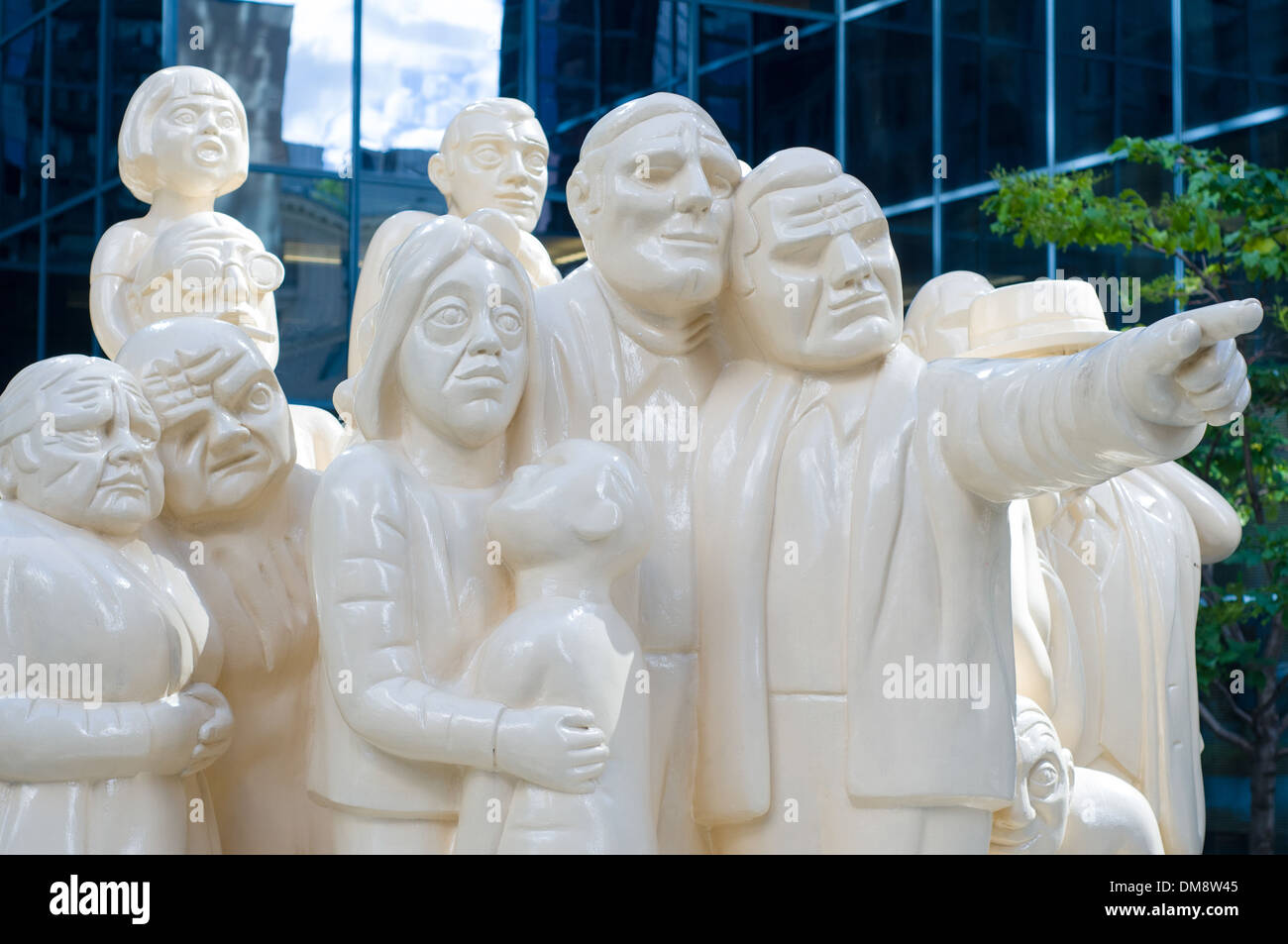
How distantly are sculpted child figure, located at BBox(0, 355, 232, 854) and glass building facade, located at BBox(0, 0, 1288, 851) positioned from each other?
8891 mm

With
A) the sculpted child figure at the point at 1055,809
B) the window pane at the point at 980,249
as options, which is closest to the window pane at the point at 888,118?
the window pane at the point at 980,249

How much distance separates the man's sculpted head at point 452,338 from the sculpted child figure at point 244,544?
0.26 meters

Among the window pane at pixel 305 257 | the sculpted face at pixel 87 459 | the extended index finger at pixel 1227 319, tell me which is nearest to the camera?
the extended index finger at pixel 1227 319

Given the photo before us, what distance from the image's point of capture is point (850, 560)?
9.87ft

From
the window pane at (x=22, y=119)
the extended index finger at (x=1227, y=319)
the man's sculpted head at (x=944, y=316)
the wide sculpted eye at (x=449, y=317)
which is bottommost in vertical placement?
the extended index finger at (x=1227, y=319)

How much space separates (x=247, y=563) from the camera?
10.6ft

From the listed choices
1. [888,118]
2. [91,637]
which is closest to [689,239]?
[91,637]

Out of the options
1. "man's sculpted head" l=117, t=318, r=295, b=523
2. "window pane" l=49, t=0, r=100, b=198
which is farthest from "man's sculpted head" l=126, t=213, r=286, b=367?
"window pane" l=49, t=0, r=100, b=198

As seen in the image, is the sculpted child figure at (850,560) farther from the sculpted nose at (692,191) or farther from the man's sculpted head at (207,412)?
the man's sculpted head at (207,412)

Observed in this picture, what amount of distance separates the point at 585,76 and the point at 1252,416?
644cm

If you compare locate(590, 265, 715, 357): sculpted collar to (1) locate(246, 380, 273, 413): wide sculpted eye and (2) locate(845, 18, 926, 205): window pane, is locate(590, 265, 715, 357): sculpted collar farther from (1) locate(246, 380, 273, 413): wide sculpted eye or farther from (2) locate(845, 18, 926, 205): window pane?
(2) locate(845, 18, 926, 205): window pane

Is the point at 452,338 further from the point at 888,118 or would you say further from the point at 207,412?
the point at 888,118

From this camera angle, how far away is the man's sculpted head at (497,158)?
569cm

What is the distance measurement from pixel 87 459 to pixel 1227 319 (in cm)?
190
